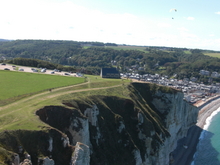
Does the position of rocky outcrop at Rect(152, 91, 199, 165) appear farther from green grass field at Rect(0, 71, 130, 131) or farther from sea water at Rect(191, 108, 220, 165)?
green grass field at Rect(0, 71, 130, 131)

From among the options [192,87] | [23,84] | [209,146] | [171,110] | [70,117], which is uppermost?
[23,84]

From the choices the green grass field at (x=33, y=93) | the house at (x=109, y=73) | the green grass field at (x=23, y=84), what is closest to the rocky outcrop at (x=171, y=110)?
the green grass field at (x=33, y=93)

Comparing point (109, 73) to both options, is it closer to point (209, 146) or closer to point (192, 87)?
point (209, 146)

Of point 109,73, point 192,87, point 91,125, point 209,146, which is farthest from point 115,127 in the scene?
point 192,87

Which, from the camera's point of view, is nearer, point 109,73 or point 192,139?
point 192,139

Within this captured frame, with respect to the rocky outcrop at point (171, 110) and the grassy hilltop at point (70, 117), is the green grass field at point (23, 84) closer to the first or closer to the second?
the grassy hilltop at point (70, 117)

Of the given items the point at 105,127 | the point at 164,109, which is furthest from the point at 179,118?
the point at 105,127
